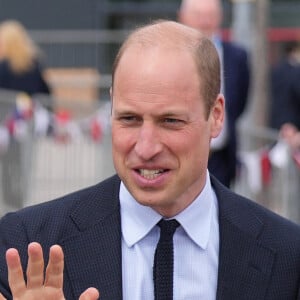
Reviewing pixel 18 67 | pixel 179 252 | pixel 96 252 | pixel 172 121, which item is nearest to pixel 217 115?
pixel 172 121

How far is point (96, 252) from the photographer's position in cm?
322

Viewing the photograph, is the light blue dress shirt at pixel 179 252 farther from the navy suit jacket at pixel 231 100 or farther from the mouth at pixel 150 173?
the navy suit jacket at pixel 231 100

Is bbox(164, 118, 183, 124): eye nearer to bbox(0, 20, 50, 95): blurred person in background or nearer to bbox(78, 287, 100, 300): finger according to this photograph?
bbox(78, 287, 100, 300): finger

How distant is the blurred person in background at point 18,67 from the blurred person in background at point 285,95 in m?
2.55

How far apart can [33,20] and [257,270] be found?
20.9 m

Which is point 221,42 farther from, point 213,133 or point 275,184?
point 213,133

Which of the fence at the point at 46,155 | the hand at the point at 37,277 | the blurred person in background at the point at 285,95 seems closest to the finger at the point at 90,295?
the hand at the point at 37,277

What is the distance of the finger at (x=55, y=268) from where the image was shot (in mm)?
2900

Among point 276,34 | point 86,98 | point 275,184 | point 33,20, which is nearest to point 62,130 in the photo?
point 275,184

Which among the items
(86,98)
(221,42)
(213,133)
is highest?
(213,133)

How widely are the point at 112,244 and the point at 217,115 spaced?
1.49 ft

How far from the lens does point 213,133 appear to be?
129 inches

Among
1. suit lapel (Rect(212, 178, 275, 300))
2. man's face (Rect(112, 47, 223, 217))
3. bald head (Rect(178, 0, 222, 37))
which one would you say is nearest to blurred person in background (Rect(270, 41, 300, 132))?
bald head (Rect(178, 0, 222, 37))

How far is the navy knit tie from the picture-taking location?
3150 mm
